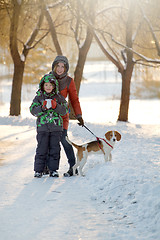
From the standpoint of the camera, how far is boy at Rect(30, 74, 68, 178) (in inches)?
209

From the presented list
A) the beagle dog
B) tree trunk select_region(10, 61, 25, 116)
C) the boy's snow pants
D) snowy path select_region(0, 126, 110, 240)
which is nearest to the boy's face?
the boy's snow pants

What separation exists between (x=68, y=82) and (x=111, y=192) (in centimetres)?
201

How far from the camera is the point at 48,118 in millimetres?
5379

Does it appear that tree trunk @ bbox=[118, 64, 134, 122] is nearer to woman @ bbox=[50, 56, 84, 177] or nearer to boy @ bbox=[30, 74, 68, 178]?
woman @ bbox=[50, 56, 84, 177]

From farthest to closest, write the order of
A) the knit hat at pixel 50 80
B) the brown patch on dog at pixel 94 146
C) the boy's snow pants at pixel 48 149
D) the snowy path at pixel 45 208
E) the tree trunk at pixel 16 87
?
the tree trunk at pixel 16 87, the brown patch on dog at pixel 94 146, the boy's snow pants at pixel 48 149, the knit hat at pixel 50 80, the snowy path at pixel 45 208

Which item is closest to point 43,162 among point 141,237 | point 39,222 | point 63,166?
point 63,166

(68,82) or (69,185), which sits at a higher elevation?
(68,82)

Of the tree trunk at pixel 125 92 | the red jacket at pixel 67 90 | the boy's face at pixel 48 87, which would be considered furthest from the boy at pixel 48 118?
the tree trunk at pixel 125 92

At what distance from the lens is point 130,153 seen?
25.3 feet

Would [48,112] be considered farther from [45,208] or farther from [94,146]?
[45,208]

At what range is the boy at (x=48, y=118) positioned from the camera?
5.31m

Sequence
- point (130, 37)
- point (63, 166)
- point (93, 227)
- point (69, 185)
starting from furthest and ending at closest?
1. point (130, 37)
2. point (63, 166)
3. point (69, 185)
4. point (93, 227)

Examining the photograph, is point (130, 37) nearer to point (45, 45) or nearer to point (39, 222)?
point (45, 45)

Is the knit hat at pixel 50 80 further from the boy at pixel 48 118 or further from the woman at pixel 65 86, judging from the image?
the woman at pixel 65 86
